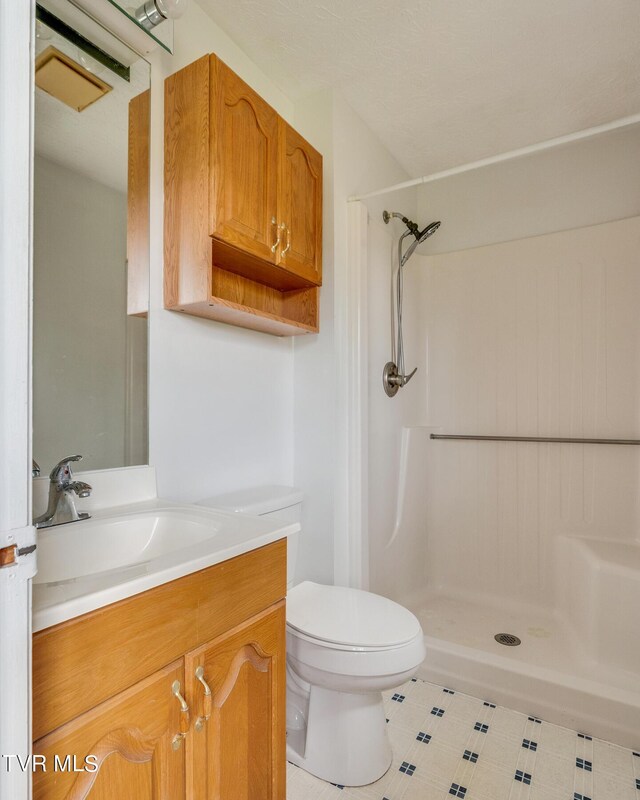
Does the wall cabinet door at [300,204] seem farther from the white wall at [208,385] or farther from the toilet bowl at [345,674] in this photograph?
the toilet bowl at [345,674]

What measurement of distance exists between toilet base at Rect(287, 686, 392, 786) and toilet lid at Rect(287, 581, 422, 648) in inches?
8.7

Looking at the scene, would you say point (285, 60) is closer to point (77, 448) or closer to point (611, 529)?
point (77, 448)

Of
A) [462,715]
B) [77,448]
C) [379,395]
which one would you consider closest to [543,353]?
[379,395]

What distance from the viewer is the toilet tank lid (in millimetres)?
1512

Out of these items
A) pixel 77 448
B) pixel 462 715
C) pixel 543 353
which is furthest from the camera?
pixel 543 353

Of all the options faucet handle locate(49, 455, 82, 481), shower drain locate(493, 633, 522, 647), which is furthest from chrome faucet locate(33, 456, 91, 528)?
shower drain locate(493, 633, 522, 647)

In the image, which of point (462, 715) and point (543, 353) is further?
point (543, 353)

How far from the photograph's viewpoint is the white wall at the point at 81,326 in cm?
115

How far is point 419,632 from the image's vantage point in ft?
4.46

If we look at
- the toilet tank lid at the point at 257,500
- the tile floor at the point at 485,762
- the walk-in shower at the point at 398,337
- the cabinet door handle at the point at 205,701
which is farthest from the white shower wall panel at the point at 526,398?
the cabinet door handle at the point at 205,701

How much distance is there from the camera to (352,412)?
1905 mm

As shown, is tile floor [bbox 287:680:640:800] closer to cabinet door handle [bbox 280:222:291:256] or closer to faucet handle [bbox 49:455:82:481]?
faucet handle [bbox 49:455:82:481]

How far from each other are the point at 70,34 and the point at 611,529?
2721 mm

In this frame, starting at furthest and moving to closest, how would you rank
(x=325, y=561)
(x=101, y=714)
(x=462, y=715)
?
1. (x=325, y=561)
2. (x=462, y=715)
3. (x=101, y=714)
